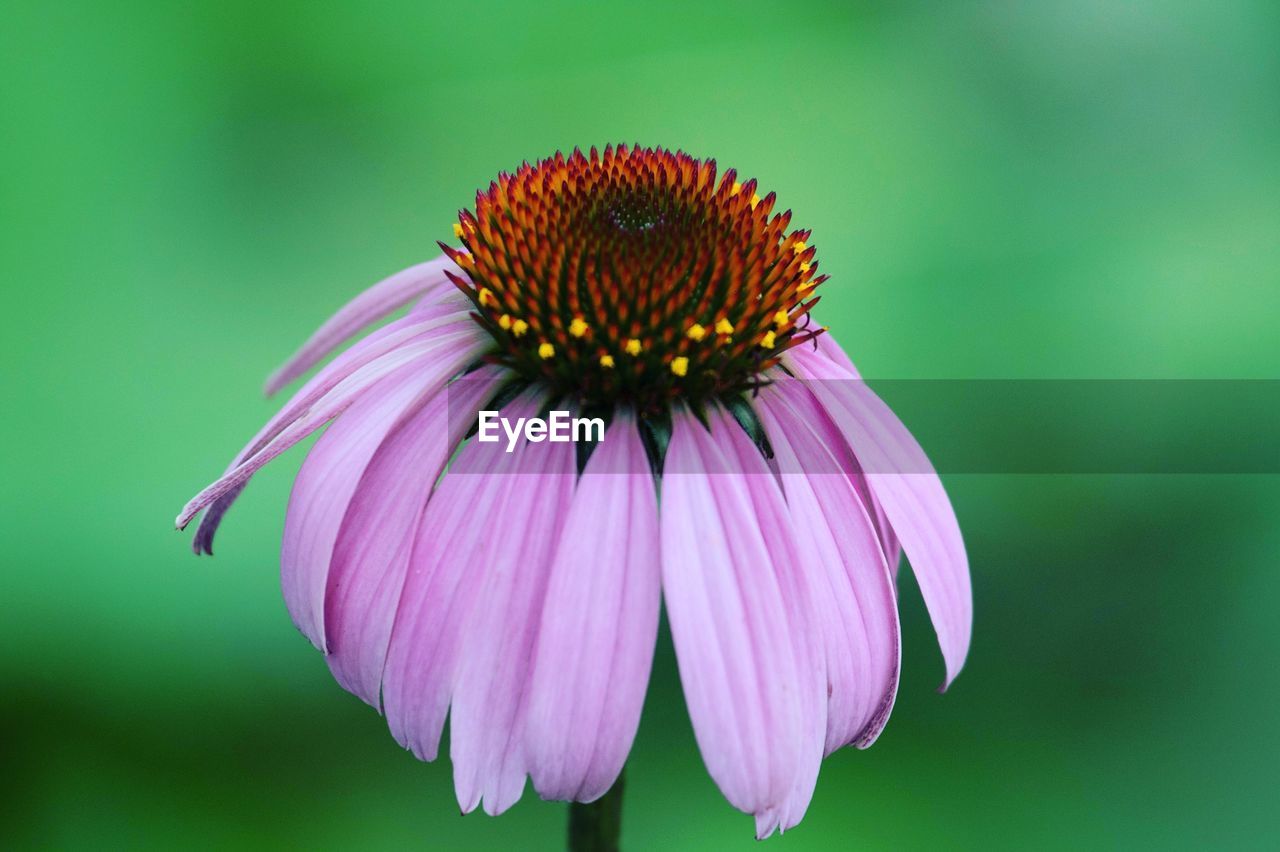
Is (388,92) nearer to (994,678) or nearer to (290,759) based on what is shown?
(290,759)

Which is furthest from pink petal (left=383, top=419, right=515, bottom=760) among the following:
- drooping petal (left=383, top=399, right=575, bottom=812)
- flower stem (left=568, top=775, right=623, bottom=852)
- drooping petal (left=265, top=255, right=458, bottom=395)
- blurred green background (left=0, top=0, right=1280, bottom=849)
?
blurred green background (left=0, top=0, right=1280, bottom=849)

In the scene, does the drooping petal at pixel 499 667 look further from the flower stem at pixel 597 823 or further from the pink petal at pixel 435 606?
the flower stem at pixel 597 823

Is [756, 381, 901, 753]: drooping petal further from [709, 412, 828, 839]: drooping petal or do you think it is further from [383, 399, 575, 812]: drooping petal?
[383, 399, 575, 812]: drooping petal

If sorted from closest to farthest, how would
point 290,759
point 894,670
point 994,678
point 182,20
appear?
point 894,670 < point 290,759 < point 994,678 < point 182,20

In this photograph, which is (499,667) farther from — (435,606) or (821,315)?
(821,315)

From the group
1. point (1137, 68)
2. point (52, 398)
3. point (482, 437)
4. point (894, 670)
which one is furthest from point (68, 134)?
point (1137, 68)

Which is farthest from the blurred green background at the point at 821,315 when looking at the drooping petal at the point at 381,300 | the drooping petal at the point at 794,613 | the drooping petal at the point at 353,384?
the drooping petal at the point at 794,613

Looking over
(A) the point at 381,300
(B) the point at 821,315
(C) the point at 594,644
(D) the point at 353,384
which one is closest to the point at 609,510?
(C) the point at 594,644
